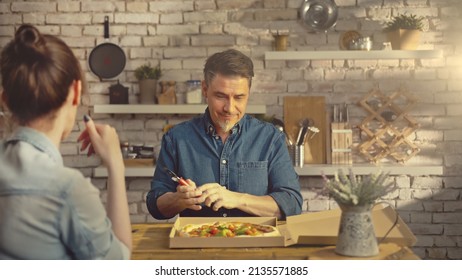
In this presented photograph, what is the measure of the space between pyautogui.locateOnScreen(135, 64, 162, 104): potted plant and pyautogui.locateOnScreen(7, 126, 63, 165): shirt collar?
7.53 feet

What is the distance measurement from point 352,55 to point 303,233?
1863 millimetres

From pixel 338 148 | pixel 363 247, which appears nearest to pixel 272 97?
pixel 338 148

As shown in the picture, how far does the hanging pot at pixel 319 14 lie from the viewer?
3.36m

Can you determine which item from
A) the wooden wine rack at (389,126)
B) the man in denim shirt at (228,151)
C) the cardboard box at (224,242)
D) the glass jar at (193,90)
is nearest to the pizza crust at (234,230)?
the cardboard box at (224,242)

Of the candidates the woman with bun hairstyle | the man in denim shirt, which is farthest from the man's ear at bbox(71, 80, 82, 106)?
the man in denim shirt

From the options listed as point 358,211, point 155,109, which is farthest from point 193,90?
point 358,211

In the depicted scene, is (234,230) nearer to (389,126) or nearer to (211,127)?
(211,127)

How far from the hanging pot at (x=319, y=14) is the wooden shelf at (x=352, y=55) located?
0.19 metres

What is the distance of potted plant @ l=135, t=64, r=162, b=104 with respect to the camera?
3.39 metres

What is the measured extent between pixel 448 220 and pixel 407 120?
2.02 ft

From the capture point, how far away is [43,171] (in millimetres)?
1067

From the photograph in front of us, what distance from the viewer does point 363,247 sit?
4.61 feet

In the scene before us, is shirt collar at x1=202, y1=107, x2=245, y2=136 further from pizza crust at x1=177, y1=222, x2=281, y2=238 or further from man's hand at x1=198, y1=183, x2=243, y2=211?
pizza crust at x1=177, y1=222, x2=281, y2=238

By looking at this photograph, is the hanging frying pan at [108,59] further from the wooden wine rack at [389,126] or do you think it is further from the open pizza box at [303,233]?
the open pizza box at [303,233]
